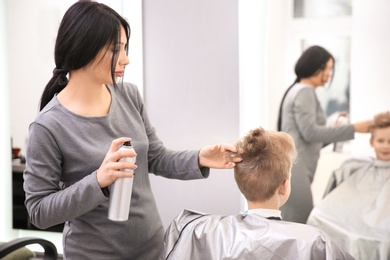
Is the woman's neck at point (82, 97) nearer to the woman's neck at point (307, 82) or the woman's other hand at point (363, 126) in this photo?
the woman's neck at point (307, 82)

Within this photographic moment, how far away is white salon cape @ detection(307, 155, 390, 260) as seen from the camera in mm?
2416

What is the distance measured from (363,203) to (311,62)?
2.13 ft

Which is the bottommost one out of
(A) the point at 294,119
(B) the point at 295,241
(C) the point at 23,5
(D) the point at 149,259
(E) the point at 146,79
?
(D) the point at 149,259

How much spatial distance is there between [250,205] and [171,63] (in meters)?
1.14

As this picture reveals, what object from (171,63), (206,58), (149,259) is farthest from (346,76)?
(149,259)

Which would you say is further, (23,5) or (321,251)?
(23,5)

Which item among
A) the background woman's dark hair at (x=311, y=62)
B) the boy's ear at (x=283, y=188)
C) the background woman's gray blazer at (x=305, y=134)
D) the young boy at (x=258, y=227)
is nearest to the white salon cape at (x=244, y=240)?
the young boy at (x=258, y=227)

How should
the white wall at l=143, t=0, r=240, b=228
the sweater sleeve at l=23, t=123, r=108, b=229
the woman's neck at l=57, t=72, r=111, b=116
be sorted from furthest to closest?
the white wall at l=143, t=0, r=240, b=228, the woman's neck at l=57, t=72, r=111, b=116, the sweater sleeve at l=23, t=123, r=108, b=229

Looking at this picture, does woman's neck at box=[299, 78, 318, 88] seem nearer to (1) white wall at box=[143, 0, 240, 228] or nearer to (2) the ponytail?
(1) white wall at box=[143, 0, 240, 228]

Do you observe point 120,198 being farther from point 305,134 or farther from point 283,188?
point 305,134

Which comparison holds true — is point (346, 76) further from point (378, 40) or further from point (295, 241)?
point (295, 241)

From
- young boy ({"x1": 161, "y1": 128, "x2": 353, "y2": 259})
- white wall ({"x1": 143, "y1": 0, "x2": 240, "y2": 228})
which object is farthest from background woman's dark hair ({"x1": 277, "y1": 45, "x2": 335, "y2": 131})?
young boy ({"x1": 161, "y1": 128, "x2": 353, "y2": 259})

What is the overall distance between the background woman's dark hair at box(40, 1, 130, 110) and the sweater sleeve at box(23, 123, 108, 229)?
0.23 metres

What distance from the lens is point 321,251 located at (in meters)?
1.62
